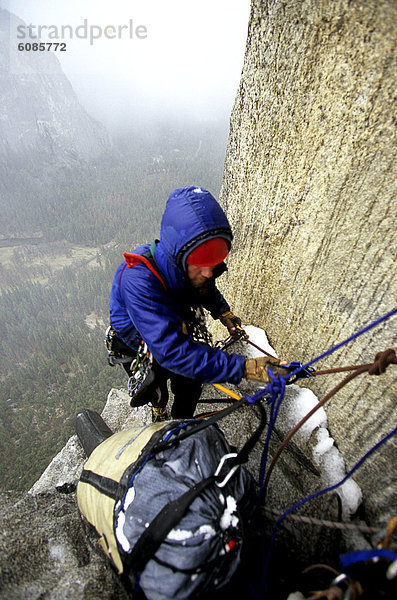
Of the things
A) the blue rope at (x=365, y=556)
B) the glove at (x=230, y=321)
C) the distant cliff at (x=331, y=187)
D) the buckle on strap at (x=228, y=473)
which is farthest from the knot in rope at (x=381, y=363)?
the glove at (x=230, y=321)

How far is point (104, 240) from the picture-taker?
267 ft

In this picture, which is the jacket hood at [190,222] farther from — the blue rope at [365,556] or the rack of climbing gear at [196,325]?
the blue rope at [365,556]

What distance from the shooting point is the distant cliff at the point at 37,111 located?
103312 millimetres

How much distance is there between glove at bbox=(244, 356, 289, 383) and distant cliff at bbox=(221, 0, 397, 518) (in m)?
0.44

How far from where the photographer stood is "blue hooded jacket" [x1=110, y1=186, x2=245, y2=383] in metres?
1.59

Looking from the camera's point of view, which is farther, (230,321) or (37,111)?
(37,111)

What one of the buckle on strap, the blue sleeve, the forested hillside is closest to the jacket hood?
the blue sleeve

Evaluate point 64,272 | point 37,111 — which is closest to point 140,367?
point 64,272

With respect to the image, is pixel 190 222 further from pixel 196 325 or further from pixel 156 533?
pixel 156 533

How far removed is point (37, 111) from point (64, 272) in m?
79.9

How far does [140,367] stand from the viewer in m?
2.46

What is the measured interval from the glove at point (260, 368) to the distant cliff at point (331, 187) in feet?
1.44

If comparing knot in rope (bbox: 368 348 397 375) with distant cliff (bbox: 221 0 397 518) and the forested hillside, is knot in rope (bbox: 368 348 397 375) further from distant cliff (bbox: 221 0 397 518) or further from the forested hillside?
the forested hillside

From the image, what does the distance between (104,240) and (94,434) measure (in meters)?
83.8
